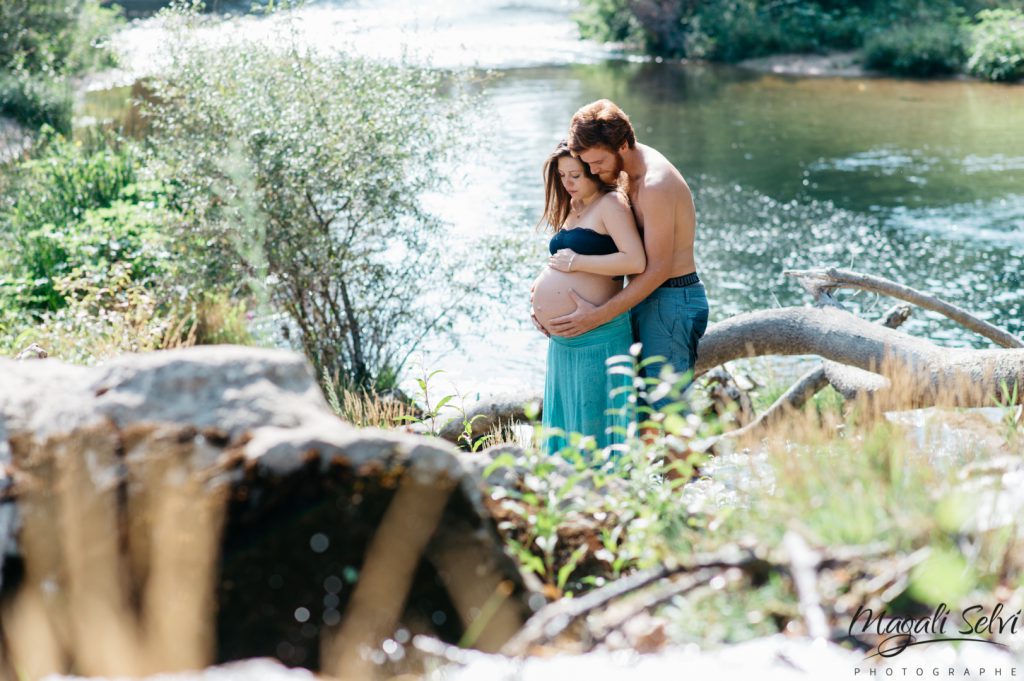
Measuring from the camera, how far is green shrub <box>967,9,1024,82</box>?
2378 cm

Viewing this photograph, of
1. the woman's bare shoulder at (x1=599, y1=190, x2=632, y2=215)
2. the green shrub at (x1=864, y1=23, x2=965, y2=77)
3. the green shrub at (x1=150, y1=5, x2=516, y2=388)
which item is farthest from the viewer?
the green shrub at (x1=864, y1=23, x2=965, y2=77)

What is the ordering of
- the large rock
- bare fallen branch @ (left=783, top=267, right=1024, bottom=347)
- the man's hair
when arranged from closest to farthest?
1. the large rock
2. the man's hair
3. bare fallen branch @ (left=783, top=267, right=1024, bottom=347)

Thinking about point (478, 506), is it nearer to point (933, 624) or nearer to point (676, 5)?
point (933, 624)

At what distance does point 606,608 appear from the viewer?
2.60 meters

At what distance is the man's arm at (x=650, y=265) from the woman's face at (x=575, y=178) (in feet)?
0.87

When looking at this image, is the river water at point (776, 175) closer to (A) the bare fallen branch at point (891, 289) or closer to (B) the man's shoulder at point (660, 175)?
(A) the bare fallen branch at point (891, 289)

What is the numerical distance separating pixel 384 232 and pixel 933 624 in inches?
276

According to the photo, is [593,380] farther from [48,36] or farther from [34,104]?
[48,36]

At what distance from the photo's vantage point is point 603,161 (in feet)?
15.3

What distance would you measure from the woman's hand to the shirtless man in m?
0.12

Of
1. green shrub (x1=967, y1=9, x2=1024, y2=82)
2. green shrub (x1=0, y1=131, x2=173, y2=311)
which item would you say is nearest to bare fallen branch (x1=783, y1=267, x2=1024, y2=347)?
green shrub (x1=0, y1=131, x2=173, y2=311)

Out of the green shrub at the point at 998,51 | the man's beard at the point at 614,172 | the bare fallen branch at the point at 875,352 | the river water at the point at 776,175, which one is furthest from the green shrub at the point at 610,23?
the man's beard at the point at 614,172

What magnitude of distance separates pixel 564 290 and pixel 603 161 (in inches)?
23.8

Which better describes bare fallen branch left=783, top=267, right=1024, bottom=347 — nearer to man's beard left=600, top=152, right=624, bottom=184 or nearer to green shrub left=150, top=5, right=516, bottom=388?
man's beard left=600, top=152, right=624, bottom=184
